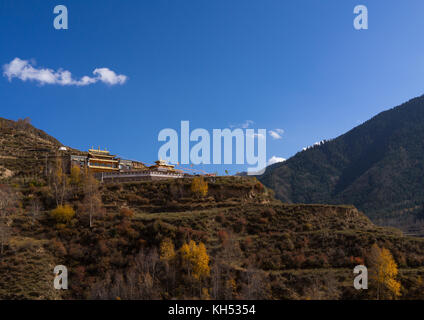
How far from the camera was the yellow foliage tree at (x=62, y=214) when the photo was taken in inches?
1950

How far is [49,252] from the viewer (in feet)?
145

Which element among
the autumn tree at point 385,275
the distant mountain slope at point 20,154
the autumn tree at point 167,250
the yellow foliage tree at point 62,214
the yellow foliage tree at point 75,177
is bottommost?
the autumn tree at point 385,275

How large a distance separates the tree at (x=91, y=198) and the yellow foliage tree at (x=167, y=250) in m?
11.7

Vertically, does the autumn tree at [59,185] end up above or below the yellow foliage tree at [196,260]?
above

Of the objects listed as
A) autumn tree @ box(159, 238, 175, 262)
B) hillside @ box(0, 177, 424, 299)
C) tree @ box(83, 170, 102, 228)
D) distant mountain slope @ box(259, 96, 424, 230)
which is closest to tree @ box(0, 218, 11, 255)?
hillside @ box(0, 177, 424, 299)

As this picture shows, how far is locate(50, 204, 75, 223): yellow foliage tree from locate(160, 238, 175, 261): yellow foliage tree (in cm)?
1449

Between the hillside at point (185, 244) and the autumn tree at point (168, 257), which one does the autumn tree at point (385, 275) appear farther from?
the autumn tree at point (168, 257)

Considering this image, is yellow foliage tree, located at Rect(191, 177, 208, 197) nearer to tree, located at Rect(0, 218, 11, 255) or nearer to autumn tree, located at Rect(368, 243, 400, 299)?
tree, located at Rect(0, 218, 11, 255)

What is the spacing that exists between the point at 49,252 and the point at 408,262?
41.0m

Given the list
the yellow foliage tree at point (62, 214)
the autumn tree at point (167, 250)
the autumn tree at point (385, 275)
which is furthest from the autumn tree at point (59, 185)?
the autumn tree at point (385, 275)
